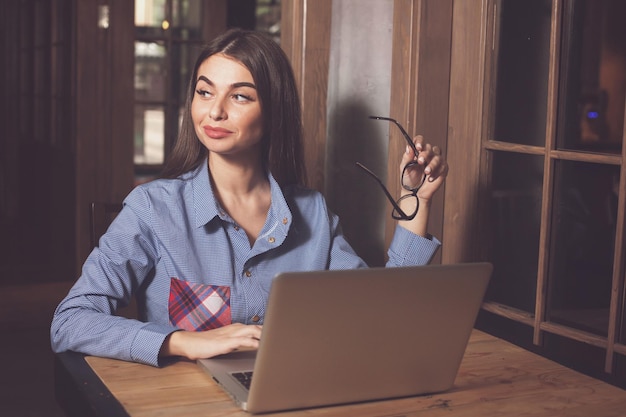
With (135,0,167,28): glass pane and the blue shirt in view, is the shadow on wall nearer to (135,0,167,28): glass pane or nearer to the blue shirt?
the blue shirt

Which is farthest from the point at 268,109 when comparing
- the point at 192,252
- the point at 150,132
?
the point at 150,132

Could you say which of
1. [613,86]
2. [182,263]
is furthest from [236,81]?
[613,86]

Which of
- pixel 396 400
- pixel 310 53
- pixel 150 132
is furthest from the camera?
pixel 150 132

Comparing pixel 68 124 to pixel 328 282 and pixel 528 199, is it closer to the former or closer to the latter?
pixel 528 199

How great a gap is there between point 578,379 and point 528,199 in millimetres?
661

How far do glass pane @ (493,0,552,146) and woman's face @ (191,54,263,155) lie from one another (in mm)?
636

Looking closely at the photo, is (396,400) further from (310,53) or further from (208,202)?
(310,53)

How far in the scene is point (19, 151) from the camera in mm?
6492

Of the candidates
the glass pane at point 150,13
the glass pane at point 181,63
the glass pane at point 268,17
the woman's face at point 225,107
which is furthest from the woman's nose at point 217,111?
the glass pane at point 268,17

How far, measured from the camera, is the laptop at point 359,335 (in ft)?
3.90

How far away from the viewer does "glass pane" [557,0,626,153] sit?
6.06 ft

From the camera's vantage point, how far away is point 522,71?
82.0 inches

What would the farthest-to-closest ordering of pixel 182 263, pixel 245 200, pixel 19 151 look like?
1. pixel 19 151
2. pixel 245 200
3. pixel 182 263

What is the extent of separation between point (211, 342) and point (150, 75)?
456cm
